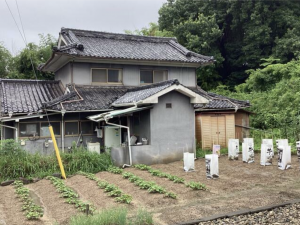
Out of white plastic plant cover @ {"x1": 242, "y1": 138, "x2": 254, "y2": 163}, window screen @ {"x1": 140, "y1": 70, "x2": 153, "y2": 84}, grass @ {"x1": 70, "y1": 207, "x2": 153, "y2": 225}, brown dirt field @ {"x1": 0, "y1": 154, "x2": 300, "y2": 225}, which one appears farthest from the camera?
window screen @ {"x1": 140, "y1": 70, "x2": 153, "y2": 84}

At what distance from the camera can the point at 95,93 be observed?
1625 centimetres

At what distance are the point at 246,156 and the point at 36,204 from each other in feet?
27.8

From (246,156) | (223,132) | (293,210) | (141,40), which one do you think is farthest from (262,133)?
(293,210)

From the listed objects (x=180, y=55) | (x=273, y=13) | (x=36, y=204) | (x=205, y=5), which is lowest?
(x=36, y=204)

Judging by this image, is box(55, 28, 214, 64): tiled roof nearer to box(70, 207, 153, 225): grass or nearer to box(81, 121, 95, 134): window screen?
box(81, 121, 95, 134): window screen

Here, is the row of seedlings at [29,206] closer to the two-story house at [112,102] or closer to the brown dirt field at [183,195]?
the brown dirt field at [183,195]

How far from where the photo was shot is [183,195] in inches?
334

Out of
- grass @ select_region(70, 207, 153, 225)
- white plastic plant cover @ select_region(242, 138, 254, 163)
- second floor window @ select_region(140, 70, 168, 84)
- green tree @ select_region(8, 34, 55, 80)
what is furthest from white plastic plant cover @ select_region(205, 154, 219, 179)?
green tree @ select_region(8, 34, 55, 80)

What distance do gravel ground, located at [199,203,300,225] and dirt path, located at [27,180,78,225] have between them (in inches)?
127

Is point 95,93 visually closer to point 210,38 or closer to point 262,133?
point 262,133

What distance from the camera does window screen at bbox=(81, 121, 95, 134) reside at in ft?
50.9

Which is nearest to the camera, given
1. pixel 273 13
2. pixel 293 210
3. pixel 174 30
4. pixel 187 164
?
pixel 293 210

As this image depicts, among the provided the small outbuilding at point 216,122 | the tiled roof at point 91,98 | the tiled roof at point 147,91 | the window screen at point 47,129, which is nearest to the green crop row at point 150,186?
the tiled roof at point 147,91

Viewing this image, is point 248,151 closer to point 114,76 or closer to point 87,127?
point 87,127
